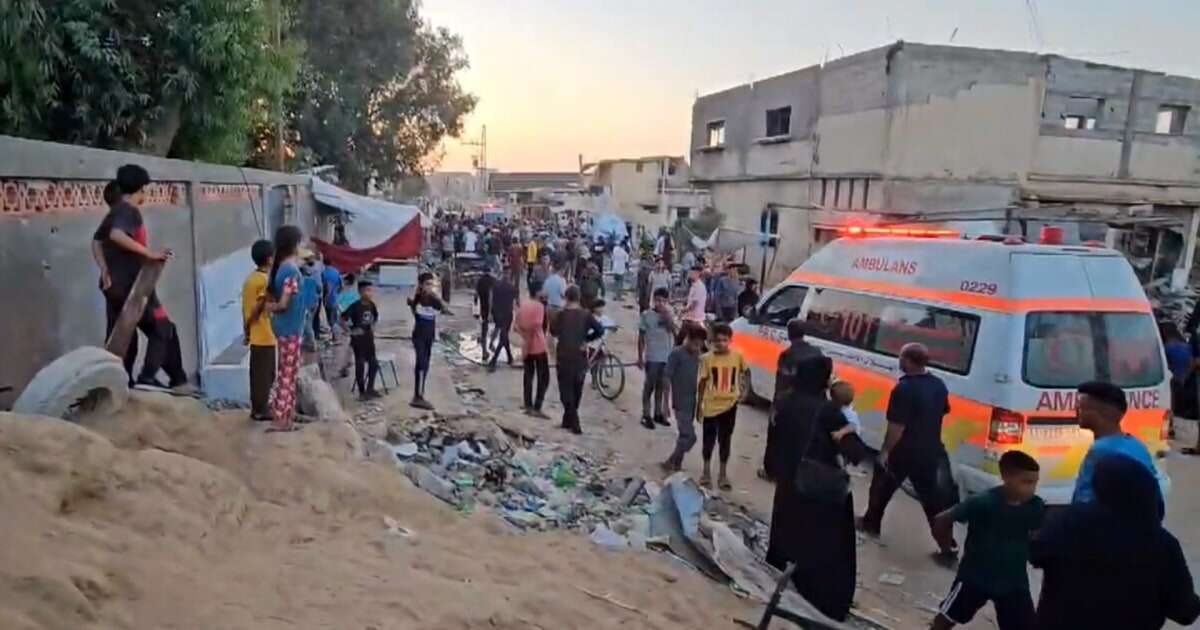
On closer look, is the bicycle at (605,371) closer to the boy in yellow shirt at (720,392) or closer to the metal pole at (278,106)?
the boy in yellow shirt at (720,392)

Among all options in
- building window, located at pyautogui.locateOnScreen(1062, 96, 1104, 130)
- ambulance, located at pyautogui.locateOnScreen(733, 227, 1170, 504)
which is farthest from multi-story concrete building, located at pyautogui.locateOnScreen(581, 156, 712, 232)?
ambulance, located at pyautogui.locateOnScreen(733, 227, 1170, 504)

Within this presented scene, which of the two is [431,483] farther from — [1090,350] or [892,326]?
[1090,350]

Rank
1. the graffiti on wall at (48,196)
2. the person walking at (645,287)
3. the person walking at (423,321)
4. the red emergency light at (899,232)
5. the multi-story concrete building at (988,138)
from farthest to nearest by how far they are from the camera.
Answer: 1. the multi-story concrete building at (988,138)
2. the person walking at (645,287)
3. the person walking at (423,321)
4. the red emergency light at (899,232)
5. the graffiti on wall at (48,196)

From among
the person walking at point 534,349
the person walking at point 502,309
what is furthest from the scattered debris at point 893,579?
the person walking at point 502,309

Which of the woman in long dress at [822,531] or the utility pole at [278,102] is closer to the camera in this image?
the woman in long dress at [822,531]

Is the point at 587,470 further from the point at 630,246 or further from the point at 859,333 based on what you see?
the point at 630,246

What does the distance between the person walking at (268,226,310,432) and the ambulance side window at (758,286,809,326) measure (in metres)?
5.63

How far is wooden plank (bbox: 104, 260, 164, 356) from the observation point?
195 inches

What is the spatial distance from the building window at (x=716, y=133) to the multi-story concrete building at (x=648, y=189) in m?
8.52

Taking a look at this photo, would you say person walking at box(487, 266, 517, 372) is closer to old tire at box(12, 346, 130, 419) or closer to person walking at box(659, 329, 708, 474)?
person walking at box(659, 329, 708, 474)

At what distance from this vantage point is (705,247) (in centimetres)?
2242

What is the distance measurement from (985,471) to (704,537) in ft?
7.34

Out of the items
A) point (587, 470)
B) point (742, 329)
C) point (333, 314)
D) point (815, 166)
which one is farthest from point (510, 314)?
point (815, 166)

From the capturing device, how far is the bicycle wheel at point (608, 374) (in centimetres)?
1112
